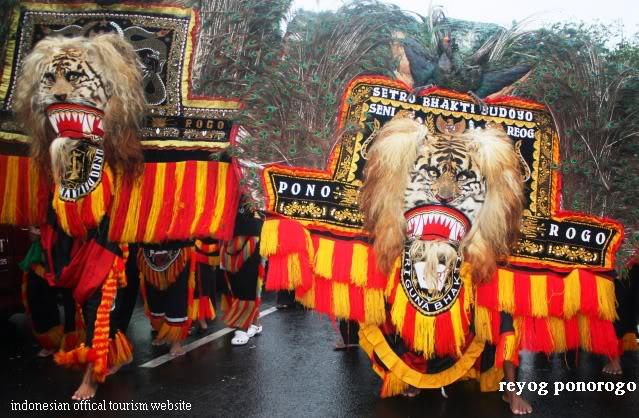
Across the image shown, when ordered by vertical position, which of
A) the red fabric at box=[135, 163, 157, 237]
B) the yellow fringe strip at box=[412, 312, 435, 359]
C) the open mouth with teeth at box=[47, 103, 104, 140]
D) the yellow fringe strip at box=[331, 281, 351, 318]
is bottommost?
the yellow fringe strip at box=[412, 312, 435, 359]

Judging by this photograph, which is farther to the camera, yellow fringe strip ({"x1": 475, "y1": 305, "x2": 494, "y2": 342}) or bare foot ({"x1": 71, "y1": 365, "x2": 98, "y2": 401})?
bare foot ({"x1": 71, "y1": 365, "x2": 98, "y2": 401})

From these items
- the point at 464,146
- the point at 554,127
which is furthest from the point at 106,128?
the point at 554,127

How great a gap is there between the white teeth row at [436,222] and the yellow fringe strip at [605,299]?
3.10ft

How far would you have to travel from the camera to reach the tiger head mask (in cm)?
358

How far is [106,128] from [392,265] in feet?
6.72

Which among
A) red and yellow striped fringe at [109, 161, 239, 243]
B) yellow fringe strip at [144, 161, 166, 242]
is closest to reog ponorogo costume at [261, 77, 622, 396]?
red and yellow striped fringe at [109, 161, 239, 243]

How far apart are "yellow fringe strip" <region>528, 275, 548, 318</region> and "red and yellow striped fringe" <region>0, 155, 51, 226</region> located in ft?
11.5

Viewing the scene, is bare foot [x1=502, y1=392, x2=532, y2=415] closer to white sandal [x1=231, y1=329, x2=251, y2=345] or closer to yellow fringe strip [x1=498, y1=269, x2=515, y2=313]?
yellow fringe strip [x1=498, y1=269, x2=515, y2=313]

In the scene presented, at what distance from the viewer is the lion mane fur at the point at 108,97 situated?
3877 mm

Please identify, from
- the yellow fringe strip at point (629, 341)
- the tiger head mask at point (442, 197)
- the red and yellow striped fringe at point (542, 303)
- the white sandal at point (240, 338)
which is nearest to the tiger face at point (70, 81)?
the tiger head mask at point (442, 197)

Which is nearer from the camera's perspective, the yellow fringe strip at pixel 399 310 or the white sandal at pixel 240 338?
the yellow fringe strip at pixel 399 310

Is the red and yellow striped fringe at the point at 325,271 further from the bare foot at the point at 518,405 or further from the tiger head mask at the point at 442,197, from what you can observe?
the bare foot at the point at 518,405

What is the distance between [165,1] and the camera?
418cm

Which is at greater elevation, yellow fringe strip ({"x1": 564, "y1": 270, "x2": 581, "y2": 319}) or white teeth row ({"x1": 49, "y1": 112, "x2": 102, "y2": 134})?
white teeth row ({"x1": 49, "y1": 112, "x2": 102, "y2": 134})
